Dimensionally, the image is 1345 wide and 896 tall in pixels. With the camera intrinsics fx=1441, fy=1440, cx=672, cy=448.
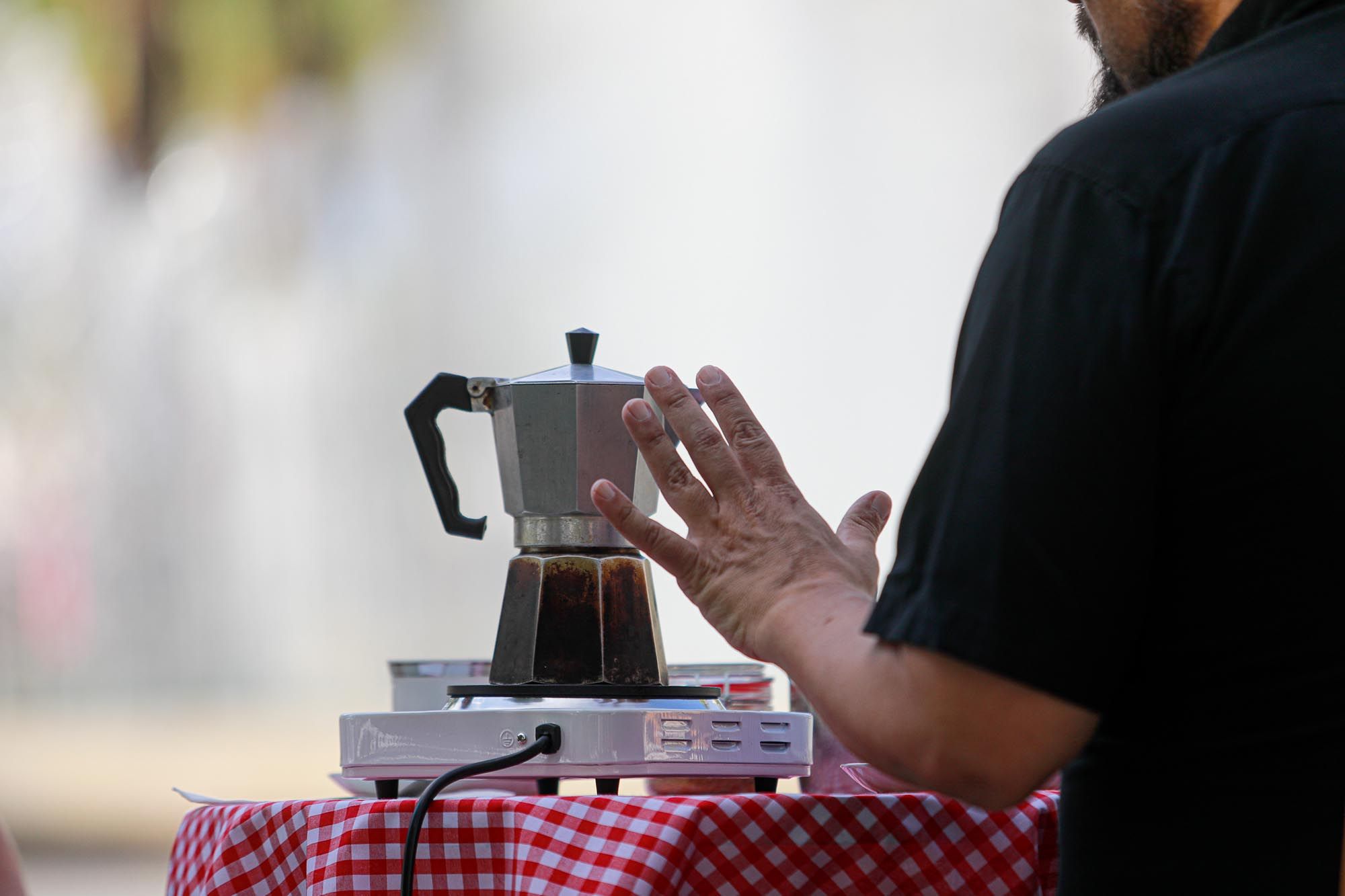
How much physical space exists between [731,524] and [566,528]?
0.33 m

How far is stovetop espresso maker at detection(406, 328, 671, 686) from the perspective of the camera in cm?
105

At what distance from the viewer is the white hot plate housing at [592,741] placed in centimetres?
92

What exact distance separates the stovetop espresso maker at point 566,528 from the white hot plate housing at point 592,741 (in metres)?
0.10

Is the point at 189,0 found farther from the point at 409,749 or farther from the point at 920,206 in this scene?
the point at 409,749

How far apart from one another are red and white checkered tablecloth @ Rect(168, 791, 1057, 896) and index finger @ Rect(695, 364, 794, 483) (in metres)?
0.20

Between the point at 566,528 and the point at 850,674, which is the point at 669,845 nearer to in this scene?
the point at 850,674

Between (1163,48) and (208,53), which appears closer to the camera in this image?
(1163,48)

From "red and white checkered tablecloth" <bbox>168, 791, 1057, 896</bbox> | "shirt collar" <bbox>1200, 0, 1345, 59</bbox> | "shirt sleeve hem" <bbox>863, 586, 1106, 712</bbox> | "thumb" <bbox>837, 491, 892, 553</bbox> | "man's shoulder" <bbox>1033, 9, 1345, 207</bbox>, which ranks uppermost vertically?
"shirt collar" <bbox>1200, 0, 1345, 59</bbox>

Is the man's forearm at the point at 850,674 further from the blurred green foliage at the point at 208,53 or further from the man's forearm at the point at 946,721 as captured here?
the blurred green foliage at the point at 208,53

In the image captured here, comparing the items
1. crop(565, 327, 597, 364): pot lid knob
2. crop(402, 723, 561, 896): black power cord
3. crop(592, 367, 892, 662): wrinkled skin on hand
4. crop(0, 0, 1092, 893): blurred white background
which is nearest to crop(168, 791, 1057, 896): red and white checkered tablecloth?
crop(402, 723, 561, 896): black power cord

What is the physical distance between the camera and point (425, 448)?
3.63 feet

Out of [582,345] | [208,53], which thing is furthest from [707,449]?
[208,53]

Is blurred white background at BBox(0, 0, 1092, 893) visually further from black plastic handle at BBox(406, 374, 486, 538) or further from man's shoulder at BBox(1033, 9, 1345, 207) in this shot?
man's shoulder at BBox(1033, 9, 1345, 207)

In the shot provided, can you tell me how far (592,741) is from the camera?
915 millimetres
